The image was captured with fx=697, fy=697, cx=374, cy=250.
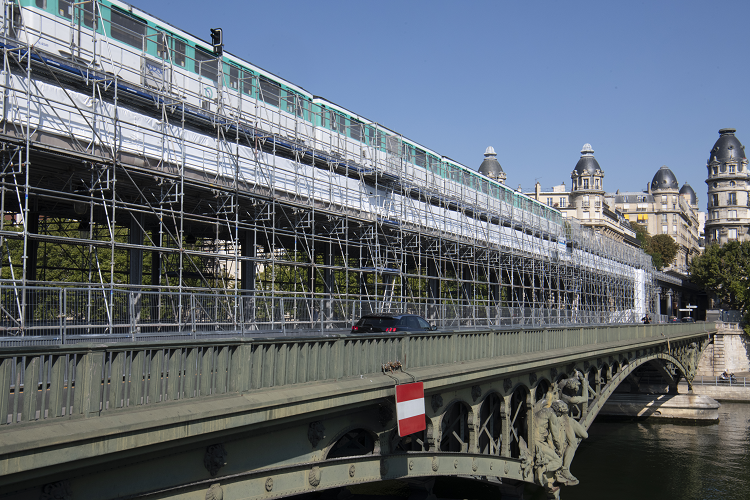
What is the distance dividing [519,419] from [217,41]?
17.3m

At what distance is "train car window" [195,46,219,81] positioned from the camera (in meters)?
25.1

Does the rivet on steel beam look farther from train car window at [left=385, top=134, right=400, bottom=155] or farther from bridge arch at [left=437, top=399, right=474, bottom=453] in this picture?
train car window at [left=385, top=134, right=400, bottom=155]

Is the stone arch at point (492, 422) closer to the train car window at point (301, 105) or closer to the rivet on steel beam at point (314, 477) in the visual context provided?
the rivet on steel beam at point (314, 477)

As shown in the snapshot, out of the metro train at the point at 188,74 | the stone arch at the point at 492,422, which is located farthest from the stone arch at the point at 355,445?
the metro train at the point at 188,74

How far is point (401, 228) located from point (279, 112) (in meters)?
8.91

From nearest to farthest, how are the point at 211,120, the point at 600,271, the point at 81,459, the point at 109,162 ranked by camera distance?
1. the point at 81,459
2. the point at 109,162
3. the point at 211,120
4. the point at 600,271

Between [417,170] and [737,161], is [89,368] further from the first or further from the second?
[737,161]

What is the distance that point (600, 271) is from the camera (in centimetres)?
6931

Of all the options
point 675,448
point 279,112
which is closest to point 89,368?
point 279,112

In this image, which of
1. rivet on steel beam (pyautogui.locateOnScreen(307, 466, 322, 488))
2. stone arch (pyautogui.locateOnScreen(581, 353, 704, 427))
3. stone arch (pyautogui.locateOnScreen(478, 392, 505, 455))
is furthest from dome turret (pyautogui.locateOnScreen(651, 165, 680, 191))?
rivet on steel beam (pyautogui.locateOnScreen(307, 466, 322, 488))

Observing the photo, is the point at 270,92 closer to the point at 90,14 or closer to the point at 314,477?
the point at 90,14

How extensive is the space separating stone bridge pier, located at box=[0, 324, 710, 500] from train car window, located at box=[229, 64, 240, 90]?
14.8 meters

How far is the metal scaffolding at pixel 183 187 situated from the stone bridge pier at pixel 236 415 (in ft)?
8.19

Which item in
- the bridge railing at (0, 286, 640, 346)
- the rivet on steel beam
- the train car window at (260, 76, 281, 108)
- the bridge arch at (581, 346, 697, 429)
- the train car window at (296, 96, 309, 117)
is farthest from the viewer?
the train car window at (296, 96, 309, 117)
